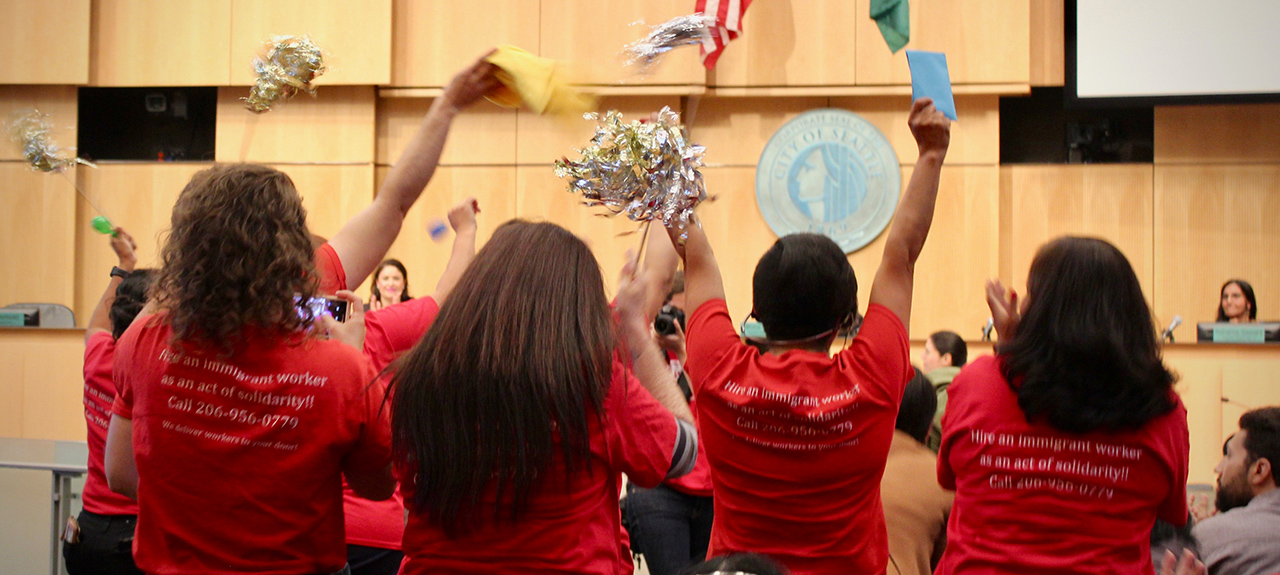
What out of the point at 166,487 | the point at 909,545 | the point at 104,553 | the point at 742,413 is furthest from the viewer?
the point at 104,553

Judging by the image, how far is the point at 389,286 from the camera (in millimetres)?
5512

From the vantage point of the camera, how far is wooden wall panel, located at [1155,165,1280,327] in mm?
7152

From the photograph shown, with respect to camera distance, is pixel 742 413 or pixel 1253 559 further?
pixel 1253 559

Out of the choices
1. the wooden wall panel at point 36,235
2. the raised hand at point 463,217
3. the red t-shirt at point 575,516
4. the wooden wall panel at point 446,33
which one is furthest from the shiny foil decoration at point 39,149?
the wooden wall panel at point 36,235

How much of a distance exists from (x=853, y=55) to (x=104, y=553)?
19.5 ft

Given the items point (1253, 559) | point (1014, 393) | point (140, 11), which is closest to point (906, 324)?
point (1014, 393)

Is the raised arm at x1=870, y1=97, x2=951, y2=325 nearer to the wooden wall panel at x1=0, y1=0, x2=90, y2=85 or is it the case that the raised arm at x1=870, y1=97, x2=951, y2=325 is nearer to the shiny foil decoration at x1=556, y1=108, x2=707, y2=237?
the shiny foil decoration at x1=556, y1=108, x2=707, y2=237

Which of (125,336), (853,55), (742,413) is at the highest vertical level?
(853,55)

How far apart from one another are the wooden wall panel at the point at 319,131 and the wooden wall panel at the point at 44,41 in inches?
42.3

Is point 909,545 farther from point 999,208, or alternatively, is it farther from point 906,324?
point 999,208

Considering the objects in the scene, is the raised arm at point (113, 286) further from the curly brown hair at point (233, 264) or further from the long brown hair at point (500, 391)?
the long brown hair at point (500, 391)

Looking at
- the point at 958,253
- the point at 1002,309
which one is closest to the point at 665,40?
the point at 1002,309

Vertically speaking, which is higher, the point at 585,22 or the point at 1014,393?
the point at 585,22

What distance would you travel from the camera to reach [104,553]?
2.15m
